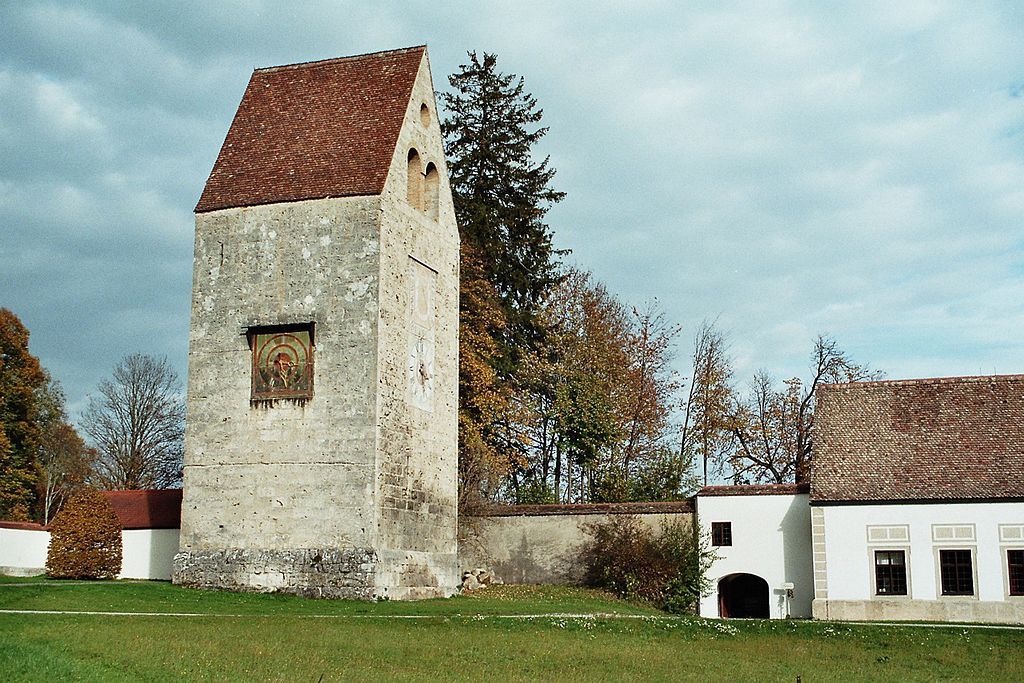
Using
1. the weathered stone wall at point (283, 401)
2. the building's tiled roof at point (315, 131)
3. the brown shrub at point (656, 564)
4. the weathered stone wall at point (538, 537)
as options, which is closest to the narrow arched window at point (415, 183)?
the building's tiled roof at point (315, 131)

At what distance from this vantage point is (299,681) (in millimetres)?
18422

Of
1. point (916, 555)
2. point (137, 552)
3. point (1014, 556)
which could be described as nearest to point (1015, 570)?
point (1014, 556)

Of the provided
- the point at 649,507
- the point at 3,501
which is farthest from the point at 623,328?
the point at 3,501

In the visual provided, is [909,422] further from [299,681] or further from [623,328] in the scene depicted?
[299,681]

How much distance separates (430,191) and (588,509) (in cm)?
1120

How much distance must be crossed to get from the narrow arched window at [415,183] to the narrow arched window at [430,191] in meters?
0.33

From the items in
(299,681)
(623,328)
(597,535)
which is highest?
(623,328)

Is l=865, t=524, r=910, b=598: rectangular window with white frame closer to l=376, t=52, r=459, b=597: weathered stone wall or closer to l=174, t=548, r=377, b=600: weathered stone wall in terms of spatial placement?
l=376, t=52, r=459, b=597: weathered stone wall

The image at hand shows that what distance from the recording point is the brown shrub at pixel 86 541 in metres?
34.2

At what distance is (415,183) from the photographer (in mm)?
36250

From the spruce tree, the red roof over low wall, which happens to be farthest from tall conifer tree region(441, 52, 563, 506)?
the red roof over low wall

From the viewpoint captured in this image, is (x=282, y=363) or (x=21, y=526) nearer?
(x=282, y=363)

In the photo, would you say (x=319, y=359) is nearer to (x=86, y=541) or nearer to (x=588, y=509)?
(x=86, y=541)

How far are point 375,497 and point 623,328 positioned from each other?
2422cm
